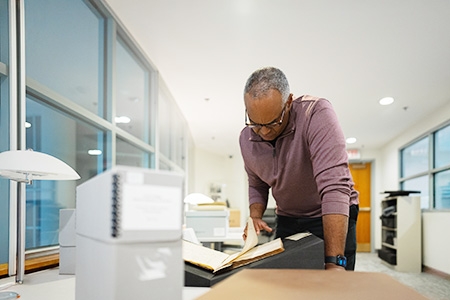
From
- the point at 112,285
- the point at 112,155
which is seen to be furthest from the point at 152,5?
the point at 112,285

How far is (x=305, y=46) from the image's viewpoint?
331cm

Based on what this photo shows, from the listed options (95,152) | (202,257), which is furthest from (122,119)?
(202,257)

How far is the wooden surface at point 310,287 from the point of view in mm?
442

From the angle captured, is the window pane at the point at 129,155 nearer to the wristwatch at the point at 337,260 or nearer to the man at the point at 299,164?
the man at the point at 299,164

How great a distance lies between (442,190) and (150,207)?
20.5 feet

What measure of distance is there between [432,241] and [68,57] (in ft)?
18.7

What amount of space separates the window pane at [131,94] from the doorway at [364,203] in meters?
6.33

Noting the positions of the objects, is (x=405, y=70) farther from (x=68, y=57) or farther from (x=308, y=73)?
(x=68, y=57)

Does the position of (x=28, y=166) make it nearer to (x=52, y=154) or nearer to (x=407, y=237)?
(x=52, y=154)

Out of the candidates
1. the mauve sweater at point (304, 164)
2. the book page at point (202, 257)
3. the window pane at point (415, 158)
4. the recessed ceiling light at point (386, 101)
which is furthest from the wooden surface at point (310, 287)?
the window pane at point (415, 158)

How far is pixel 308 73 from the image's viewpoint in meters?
3.96

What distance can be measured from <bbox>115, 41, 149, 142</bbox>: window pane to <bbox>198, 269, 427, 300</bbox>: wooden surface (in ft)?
8.99

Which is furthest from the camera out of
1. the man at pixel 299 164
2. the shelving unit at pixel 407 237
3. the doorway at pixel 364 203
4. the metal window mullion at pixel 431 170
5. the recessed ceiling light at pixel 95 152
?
the doorway at pixel 364 203

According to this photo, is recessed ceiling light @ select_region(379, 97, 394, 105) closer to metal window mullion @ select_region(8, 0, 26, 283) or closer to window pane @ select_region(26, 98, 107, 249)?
window pane @ select_region(26, 98, 107, 249)
